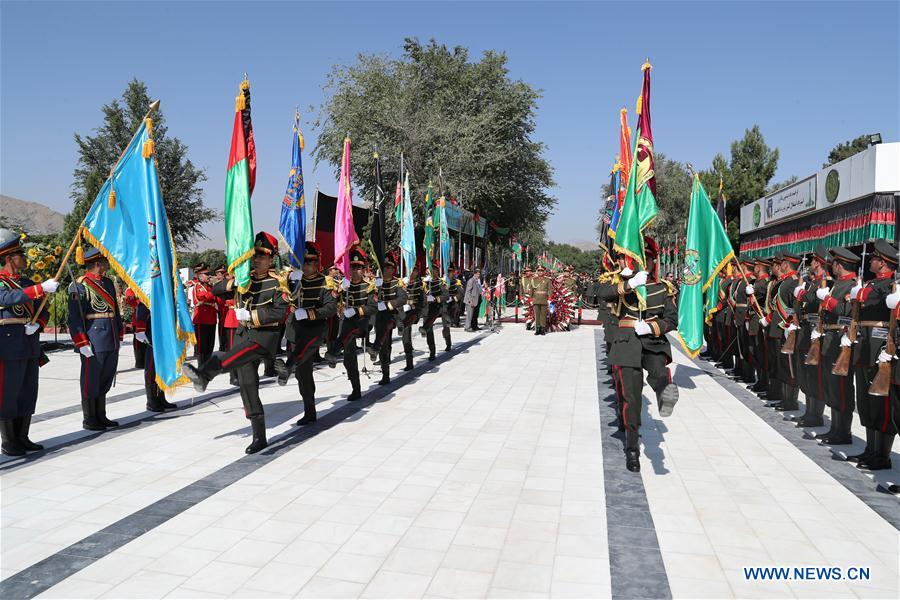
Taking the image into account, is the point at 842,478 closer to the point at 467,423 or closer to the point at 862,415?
the point at 862,415

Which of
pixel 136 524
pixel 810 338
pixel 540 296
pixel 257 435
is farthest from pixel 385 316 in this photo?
pixel 540 296

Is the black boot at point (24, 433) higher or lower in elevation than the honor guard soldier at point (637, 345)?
lower

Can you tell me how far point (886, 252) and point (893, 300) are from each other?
30.2 inches

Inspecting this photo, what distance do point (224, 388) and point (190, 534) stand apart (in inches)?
241

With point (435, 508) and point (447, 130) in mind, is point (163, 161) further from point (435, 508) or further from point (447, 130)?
point (435, 508)

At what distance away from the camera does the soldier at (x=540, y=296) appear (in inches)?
755

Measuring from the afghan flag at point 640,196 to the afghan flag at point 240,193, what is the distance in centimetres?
396

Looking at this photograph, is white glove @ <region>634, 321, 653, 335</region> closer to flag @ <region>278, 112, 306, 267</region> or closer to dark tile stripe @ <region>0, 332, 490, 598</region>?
dark tile stripe @ <region>0, 332, 490, 598</region>

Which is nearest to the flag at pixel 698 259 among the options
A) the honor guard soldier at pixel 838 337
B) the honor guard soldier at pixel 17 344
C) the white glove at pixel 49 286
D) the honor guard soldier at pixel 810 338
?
the honor guard soldier at pixel 810 338

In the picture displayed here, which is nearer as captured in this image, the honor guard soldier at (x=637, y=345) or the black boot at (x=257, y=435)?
the honor guard soldier at (x=637, y=345)

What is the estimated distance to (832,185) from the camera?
20.3m

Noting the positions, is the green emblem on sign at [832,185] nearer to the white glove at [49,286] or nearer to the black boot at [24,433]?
the white glove at [49,286]

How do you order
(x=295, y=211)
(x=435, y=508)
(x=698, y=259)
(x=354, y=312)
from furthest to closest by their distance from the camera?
(x=698, y=259)
(x=354, y=312)
(x=295, y=211)
(x=435, y=508)

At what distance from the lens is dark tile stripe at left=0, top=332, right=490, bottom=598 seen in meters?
3.79
